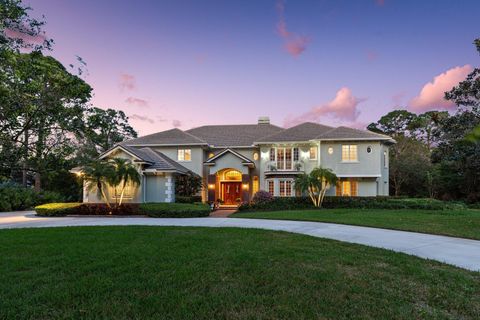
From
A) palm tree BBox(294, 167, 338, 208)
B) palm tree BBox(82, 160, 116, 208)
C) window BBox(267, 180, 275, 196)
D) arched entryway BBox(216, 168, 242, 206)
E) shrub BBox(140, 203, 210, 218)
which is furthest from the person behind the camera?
arched entryway BBox(216, 168, 242, 206)

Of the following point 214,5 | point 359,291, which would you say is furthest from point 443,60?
point 359,291

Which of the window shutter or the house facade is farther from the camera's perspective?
the window shutter

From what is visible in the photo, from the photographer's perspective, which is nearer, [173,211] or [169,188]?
[173,211]

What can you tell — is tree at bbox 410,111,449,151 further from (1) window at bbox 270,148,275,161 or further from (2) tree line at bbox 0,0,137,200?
(2) tree line at bbox 0,0,137,200

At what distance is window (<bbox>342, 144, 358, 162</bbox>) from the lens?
2516cm

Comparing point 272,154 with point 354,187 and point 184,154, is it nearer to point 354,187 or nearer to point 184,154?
point 354,187

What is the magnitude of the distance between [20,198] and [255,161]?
18718 millimetres

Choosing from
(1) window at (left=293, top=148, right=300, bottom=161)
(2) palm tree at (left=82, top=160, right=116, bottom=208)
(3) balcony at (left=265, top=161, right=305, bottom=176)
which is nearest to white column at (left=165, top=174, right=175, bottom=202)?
(2) palm tree at (left=82, top=160, right=116, bottom=208)

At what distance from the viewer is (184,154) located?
28.3m

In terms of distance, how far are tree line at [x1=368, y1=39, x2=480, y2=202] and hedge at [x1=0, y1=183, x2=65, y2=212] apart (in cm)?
2867

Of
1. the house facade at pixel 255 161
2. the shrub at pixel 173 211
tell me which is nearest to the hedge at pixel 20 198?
the house facade at pixel 255 161

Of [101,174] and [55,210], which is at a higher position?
[101,174]

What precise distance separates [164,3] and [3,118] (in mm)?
11413

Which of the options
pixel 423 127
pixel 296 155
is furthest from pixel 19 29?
pixel 423 127
